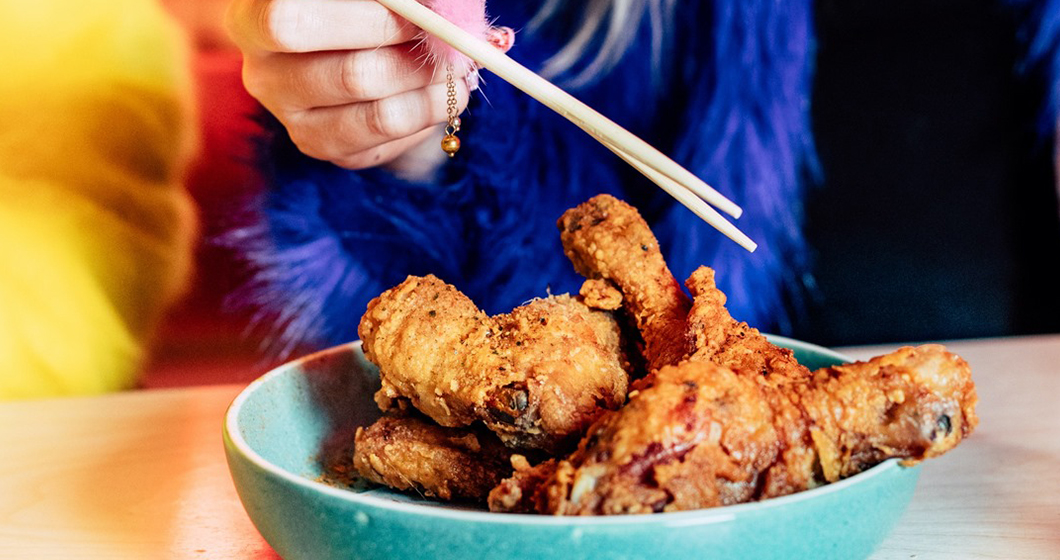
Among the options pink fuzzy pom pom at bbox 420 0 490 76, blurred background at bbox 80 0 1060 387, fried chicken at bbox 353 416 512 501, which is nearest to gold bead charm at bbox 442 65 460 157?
pink fuzzy pom pom at bbox 420 0 490 76

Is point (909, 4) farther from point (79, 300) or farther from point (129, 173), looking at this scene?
point (79, 300)

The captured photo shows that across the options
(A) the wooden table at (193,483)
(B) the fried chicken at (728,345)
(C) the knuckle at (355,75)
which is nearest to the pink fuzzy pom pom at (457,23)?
(C) the knuckle at (355,75)

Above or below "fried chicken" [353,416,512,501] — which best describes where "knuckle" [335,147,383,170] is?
above

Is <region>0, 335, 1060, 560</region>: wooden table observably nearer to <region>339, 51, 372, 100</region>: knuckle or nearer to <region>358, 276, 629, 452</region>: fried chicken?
<region>358, 276, 629, 452</region>: fried chicken

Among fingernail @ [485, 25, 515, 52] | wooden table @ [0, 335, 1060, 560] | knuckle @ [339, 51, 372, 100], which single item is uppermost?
fingernail @ [485, 25, 515, 52]

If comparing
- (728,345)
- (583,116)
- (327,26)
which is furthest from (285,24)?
(728,345)

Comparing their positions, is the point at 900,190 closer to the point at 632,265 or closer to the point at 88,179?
the point at 632,265
